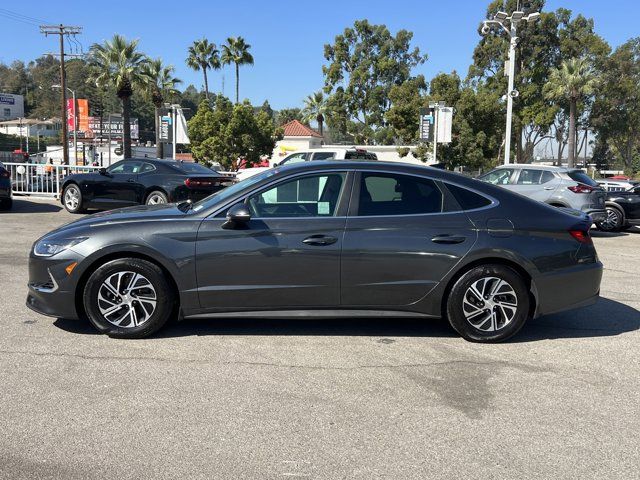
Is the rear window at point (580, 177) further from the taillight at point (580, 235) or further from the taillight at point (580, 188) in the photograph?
the taillight at point (580, 235)

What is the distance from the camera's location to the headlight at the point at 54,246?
5.07 meters

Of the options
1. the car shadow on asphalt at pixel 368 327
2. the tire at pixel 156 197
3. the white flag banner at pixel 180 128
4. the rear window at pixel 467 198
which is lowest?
the car shadow on asphalt at pixel 368 327

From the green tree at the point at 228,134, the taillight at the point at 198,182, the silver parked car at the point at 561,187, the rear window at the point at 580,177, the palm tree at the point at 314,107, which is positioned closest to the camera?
the silver parked car at the point at 561,187

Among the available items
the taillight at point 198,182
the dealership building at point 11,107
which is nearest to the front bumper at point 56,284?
the taillight at point 198,182

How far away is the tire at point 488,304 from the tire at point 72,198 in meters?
11.6

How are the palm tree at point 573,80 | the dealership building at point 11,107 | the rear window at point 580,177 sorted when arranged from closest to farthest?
the rear window at point 580,177
the palm tree at point 573,80
the dealership building at point 11,107

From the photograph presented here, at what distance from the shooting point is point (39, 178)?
17.8 meters

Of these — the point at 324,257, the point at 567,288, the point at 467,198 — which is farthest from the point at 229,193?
the point at 567,288

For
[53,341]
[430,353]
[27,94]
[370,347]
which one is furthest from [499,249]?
[27,94]

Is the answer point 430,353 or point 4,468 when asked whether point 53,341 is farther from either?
point 430,353

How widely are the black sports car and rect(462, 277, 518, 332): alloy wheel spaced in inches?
406

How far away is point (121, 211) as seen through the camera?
5.62 metres

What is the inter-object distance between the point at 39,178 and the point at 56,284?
14.3 m

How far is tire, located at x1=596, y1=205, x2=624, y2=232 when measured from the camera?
14344 mm
